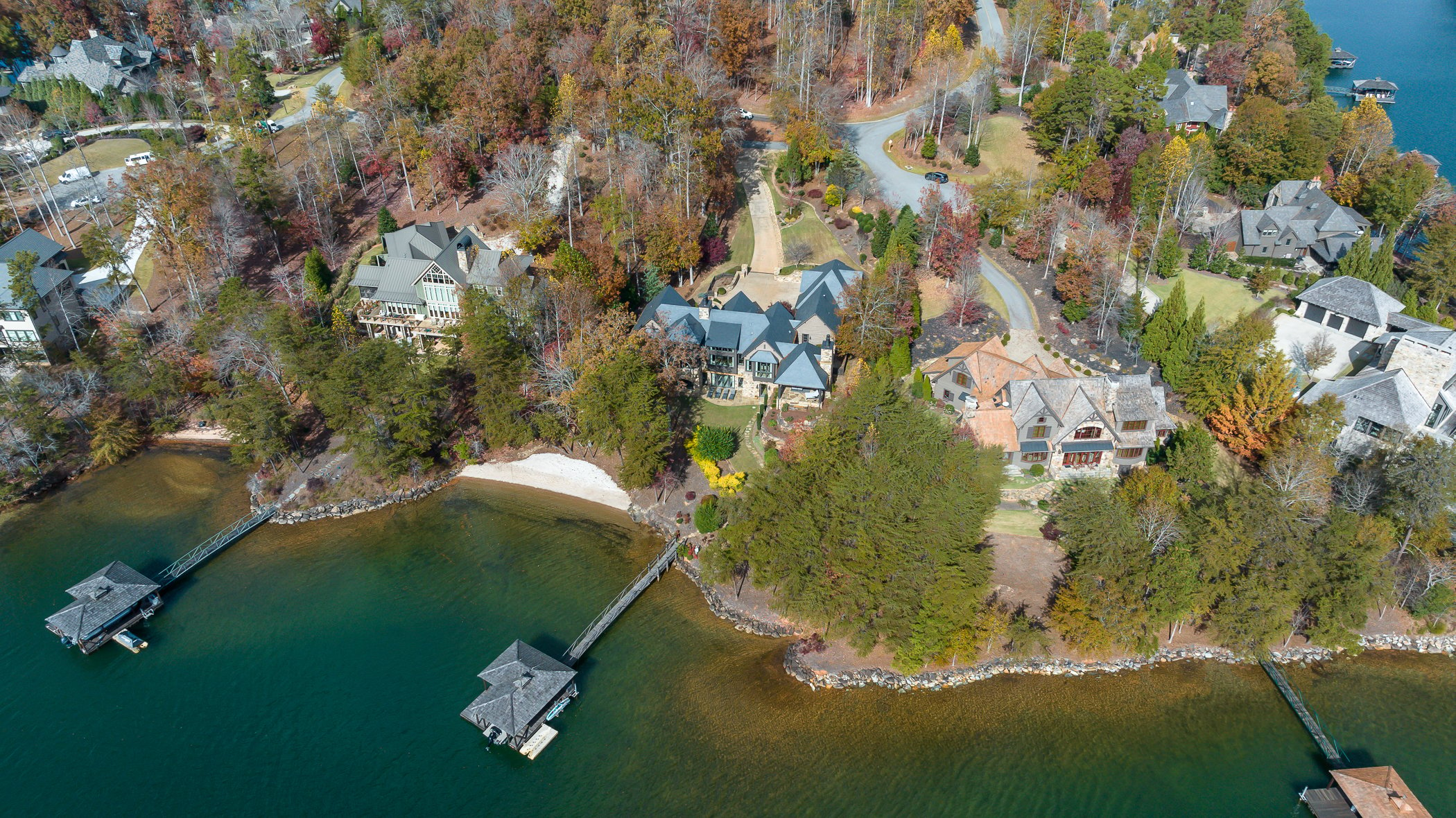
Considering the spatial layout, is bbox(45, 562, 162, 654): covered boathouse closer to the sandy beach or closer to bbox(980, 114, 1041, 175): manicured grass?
the sandy beach

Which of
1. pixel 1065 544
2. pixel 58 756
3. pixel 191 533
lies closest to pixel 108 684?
pixel 58 756

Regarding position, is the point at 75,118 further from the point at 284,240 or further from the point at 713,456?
the point at 713,456

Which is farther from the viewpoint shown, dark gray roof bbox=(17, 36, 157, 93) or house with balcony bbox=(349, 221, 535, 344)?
dark gray roof bbox=(17, 36, 157, 93)

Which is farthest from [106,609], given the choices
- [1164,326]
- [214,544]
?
[1164,326]

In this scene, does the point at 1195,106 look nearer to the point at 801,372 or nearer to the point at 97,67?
the point at 801,372

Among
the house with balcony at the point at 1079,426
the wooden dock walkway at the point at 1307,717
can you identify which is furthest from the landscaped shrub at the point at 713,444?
the wooden dock walkway at the point at 1307,717

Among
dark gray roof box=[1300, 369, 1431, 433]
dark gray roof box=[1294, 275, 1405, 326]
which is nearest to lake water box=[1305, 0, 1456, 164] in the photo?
dark gray roof box=[1294, 275, 1405, 326]
